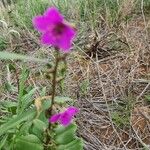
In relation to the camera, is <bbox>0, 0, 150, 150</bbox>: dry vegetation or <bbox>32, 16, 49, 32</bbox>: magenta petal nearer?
<bbox>32, 16, 49, 32</bbox>: magenta petal

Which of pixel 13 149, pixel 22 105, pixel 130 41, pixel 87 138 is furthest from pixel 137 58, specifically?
pixel 13 149

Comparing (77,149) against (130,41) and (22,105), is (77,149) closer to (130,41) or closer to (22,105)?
(22,105)

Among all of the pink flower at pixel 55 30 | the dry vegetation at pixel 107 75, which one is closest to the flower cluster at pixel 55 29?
the pink flower at pixel 55 30

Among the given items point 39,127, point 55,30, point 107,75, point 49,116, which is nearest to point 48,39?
point 55,30

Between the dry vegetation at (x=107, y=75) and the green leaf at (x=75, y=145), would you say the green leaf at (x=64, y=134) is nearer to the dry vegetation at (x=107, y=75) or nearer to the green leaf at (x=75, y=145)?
the green leaf at (x=75, y=145)

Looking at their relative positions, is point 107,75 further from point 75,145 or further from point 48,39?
point 48,39

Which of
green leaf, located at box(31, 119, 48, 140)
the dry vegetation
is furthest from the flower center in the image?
the dry vegetation

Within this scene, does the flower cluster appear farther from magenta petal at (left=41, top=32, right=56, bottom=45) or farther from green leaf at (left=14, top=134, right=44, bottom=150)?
green leaf at (left=14, top=134, right=44, bottom=150)
